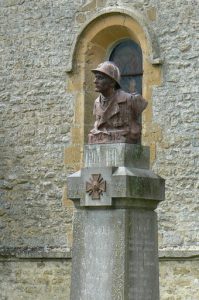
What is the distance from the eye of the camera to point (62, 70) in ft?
44.7

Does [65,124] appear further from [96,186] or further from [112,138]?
[96,186]

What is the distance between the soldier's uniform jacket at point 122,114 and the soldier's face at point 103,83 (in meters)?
0.12

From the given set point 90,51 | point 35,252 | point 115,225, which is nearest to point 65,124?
point 90,51

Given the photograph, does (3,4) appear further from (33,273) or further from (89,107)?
(33,273)

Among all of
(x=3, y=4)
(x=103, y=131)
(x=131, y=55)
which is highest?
(x=3, y=4)

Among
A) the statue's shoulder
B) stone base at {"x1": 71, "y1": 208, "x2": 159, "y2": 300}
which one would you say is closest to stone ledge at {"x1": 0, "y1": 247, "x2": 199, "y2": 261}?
stone base at {"x1": 71, "y1": 208, "x2": 159, "y2": 300}

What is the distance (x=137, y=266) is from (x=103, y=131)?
1.51 m

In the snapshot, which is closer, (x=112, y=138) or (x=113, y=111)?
(x=112, y=138)

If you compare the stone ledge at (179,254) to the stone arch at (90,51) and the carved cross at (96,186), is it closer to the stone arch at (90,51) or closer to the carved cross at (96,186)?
the stone arch at (90,51)

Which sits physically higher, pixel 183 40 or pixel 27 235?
pixel 183 40

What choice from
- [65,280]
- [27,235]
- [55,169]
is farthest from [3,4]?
[65,280]

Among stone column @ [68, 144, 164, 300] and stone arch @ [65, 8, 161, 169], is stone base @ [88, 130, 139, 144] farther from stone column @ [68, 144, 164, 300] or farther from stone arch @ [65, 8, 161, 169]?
stone arch @ [65, 8, 161, 169]

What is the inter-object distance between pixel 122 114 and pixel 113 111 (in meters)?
0.11

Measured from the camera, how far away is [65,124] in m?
13.5
